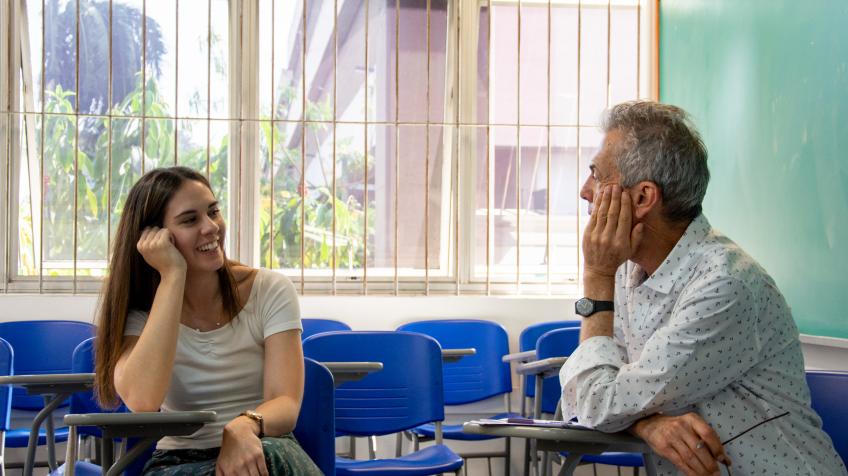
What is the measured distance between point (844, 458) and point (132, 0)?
176 inches

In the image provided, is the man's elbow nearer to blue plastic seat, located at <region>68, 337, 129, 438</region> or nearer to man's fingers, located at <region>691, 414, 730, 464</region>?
man's fingers, located at <region>691, 414, 730, 464</region>

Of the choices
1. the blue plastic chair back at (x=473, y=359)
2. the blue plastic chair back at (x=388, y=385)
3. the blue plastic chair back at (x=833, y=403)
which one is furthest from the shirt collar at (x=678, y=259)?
the blue plastic chair back at (x=473, y=359)

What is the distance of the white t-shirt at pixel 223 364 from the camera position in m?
2.30

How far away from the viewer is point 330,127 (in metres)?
5.20

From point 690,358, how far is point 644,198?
1.11ft

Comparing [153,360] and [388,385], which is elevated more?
[153,360]

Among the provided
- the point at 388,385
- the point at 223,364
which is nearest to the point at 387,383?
the point at 388,385

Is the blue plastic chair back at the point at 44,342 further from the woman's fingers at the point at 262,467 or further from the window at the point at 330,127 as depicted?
the woman's fingers at the point at 262,467

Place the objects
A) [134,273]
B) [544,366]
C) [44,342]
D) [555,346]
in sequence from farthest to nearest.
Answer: [44,342]
[555,346]
[544,366]
[134,273]

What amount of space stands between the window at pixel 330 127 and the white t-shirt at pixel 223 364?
2700 millimetres

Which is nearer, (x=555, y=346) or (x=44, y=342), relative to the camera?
(x=555, y=346)

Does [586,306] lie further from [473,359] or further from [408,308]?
[408,308]

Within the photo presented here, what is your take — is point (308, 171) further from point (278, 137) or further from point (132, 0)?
point (132, 0)

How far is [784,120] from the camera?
3652mm
